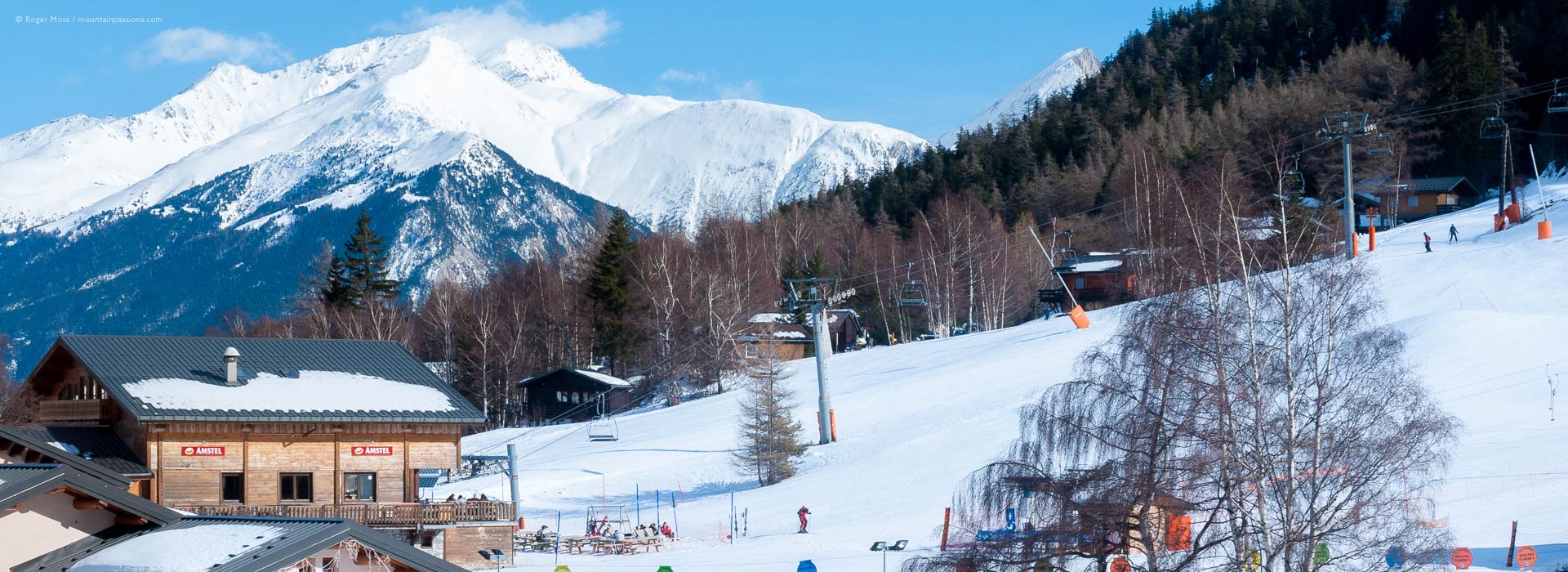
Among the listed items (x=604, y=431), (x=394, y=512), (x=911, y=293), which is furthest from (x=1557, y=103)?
(x=394, y=512)

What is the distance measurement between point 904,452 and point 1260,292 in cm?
2306

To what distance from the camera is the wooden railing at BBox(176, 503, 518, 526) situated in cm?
3675

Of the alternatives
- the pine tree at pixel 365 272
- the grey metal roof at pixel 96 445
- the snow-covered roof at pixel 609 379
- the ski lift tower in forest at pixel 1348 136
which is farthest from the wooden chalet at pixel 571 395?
the grey metal roof at pixel 96 445

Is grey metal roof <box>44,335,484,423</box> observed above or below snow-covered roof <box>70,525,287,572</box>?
above

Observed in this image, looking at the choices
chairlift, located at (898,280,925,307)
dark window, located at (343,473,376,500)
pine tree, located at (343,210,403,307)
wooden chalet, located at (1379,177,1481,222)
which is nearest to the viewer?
dark window, located at (343,473,376,500)

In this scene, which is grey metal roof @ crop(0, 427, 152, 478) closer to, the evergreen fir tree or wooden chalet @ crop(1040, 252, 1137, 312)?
wooden chalet @ crop(1040, 252, 1137, 312)

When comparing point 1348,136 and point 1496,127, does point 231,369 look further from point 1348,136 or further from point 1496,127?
point 1496,127

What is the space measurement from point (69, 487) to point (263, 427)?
2198 cm

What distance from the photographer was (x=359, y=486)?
3919 cm

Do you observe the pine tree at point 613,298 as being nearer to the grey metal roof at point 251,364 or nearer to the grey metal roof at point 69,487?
the grey metal roof at point 251,364

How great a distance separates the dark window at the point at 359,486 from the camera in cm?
3897

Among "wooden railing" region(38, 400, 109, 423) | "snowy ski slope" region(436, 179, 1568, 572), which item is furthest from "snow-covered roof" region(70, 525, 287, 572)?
"wooden railing" region(38, 400, 109, 423)

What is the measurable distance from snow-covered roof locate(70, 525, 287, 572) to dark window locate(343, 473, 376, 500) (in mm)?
23122

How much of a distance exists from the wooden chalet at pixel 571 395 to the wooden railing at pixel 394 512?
39.5 meters
